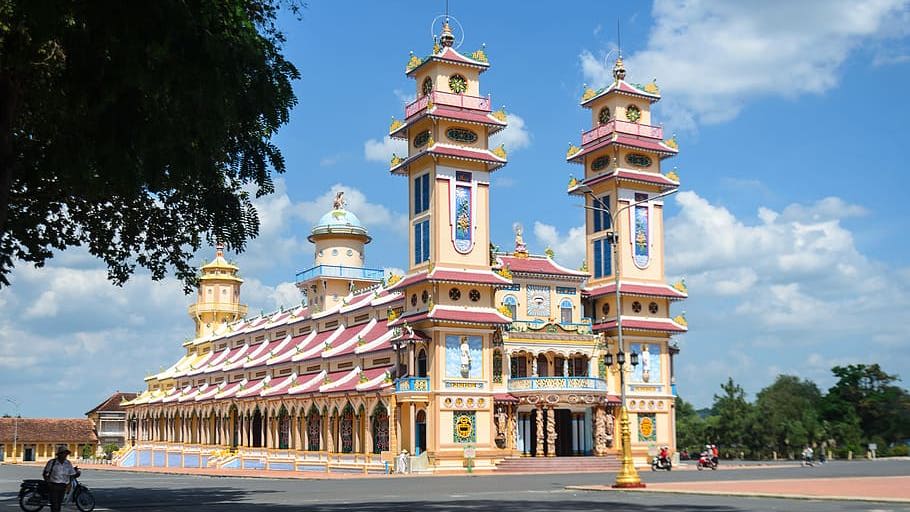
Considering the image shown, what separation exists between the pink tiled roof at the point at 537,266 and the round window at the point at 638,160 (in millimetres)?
7522

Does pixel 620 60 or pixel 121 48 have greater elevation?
pixel 620 60

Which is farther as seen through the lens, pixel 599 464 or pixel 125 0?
pixel 599 464

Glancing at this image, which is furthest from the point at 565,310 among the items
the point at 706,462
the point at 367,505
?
the point at 367,505

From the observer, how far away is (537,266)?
5797 cm

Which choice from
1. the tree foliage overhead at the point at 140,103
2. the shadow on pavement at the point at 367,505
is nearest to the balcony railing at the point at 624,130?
the shadow on pavement at the point at 367,505

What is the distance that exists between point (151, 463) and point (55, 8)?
64807 millimetres

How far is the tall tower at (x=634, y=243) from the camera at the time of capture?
58.8m

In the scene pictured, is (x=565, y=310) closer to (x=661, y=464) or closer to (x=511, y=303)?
(x=511, y=303)

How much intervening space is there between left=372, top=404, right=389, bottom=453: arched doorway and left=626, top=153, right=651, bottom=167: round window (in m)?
20.6

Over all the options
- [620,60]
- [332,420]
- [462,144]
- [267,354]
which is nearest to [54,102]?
[462,144]

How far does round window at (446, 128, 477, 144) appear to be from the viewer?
5422 centimetres

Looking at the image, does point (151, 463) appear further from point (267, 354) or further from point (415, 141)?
point (415, 141)

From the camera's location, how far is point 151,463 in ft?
245

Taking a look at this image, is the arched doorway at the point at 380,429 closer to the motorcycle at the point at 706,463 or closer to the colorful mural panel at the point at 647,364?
the colorful mural panel at the point at 647,364
